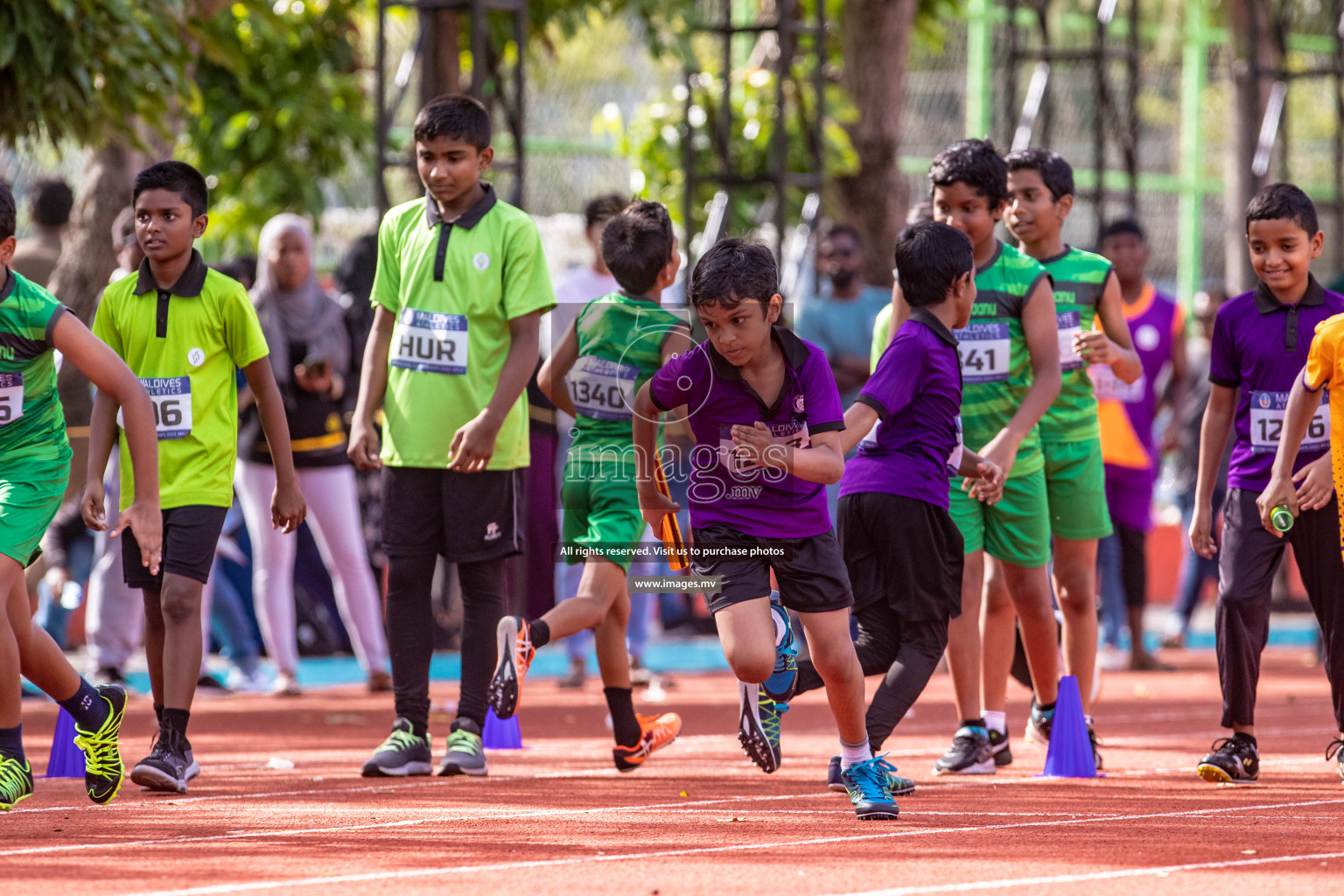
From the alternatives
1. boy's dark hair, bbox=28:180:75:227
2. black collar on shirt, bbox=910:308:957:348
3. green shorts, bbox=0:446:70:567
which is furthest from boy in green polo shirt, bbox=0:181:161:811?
boy's dark hair, bbox=28:180:75:227

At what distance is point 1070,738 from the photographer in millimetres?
6184

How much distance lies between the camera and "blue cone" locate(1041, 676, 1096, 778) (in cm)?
617

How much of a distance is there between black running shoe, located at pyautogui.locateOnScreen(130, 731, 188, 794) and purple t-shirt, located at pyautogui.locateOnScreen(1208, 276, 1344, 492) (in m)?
3.53

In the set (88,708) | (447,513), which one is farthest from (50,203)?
(88,708)

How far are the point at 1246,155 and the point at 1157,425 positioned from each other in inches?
135

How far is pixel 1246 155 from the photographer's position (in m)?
18.0

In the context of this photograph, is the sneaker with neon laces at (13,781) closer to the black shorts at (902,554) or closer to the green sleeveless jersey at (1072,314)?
the black shorts at (902,554)

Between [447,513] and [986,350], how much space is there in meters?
1.92

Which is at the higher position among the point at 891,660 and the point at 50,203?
the point at 50,203

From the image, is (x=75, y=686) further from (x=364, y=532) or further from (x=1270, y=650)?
(x=1270, y=650)

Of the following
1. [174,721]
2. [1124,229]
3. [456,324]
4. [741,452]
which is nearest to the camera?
[741,452]

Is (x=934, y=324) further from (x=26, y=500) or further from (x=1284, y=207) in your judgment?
(x=26, y=500)

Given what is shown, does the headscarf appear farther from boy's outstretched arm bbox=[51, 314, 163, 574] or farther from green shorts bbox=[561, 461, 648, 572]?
boy's outstretched arm bbox=[51, 314, 163, 574]

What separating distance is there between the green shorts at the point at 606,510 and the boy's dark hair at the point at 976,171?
1494 mm
